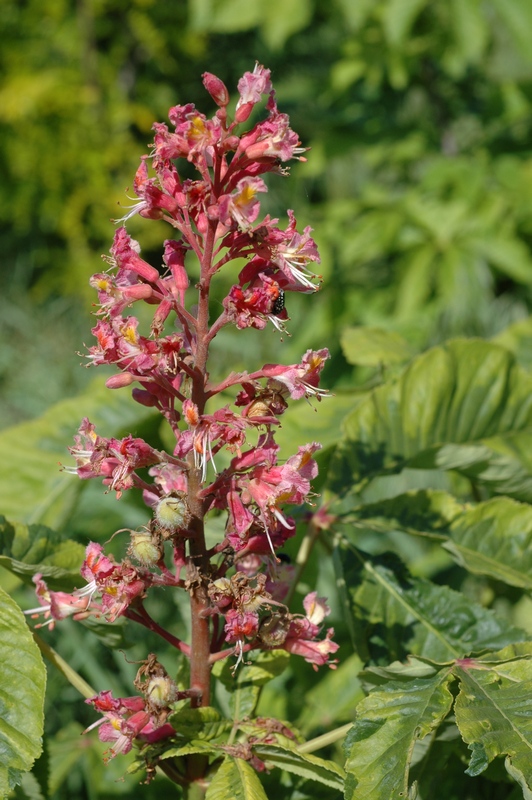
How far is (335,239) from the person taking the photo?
11.4 ft

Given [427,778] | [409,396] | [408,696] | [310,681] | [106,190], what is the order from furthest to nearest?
[106,190] → [310,681] → [409,396] → [427,778] → [408,696]

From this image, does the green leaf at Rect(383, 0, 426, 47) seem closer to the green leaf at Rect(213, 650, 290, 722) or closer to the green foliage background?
the green foliage background

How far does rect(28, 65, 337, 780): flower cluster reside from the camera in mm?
1061

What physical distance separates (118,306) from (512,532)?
725mm

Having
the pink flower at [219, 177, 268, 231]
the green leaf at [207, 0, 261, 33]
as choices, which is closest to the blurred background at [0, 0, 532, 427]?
the green leaf at [207, 0, 261, 33]

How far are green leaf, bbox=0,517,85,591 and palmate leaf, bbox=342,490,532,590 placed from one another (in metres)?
0.44

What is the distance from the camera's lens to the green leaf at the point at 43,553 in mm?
1267

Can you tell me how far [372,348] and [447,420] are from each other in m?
0.33

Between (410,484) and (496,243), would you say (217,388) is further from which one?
(496,243)

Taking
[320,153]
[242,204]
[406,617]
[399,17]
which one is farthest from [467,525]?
[320,153]

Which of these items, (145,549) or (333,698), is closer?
(145,549)

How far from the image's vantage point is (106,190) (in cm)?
507

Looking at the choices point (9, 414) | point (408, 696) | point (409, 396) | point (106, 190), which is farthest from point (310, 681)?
point (106, 190)

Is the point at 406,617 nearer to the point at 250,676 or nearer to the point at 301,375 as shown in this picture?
the point at 250,676
